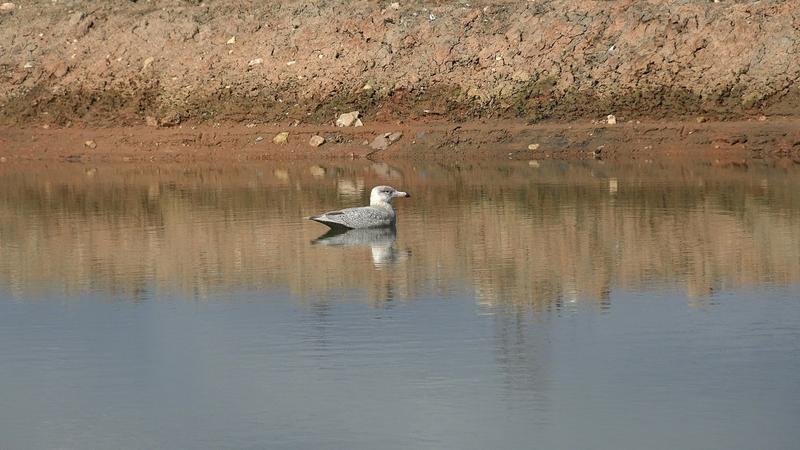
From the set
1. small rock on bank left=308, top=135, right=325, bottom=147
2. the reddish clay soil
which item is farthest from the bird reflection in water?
small rock on bank left=308, top=135, right=325, bottom=147

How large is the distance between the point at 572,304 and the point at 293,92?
93.2 feet

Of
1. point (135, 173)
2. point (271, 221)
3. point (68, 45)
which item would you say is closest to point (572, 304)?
point (271, 221)

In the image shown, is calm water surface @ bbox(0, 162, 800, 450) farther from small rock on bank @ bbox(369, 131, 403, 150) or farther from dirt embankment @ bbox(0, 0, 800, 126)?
dirt embankment @ bbox(0, 0, 800, 126)

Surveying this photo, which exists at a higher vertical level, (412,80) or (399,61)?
(399,61)

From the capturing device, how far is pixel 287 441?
32.7ft

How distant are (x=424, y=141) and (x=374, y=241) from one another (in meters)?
18.5

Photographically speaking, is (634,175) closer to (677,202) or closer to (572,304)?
(677,202)

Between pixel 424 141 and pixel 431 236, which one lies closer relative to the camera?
pixel 431 236

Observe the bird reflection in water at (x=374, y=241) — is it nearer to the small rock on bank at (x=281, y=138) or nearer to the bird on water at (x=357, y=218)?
the bird on water at (x=357, y=218)

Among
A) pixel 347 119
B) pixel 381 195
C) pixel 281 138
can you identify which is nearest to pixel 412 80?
pixel 347 119

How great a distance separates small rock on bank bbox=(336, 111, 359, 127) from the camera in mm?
39812

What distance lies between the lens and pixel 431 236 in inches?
792

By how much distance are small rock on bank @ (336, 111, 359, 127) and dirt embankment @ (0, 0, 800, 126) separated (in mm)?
411

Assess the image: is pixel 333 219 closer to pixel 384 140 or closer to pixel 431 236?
pixel 431 236
